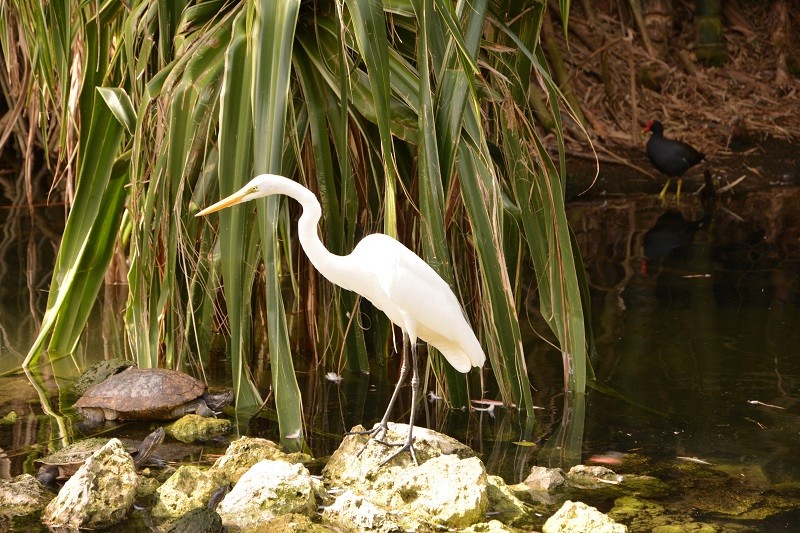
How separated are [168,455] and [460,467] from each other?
101 centimetres

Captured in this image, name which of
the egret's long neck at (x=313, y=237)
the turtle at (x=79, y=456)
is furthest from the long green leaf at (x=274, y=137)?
the turtle at (x=79, y=456)

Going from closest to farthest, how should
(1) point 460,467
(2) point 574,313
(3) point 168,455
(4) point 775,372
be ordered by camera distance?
(1) point 460,467
(3) point 168,455
(2) point 574,313
(4) point 775,372

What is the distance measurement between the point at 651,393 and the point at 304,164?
1.55m

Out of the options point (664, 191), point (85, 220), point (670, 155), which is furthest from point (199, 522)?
point (664, 191)

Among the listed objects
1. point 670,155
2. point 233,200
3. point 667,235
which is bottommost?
point 667,235

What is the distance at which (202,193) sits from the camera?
382 cm

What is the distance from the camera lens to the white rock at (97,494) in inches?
114

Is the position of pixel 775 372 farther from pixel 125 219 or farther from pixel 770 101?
pixel 770 101

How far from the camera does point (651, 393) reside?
4125mm

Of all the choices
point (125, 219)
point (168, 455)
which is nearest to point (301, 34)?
point (125, 219)

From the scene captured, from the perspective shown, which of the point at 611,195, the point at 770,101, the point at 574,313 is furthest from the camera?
the point at 770,101

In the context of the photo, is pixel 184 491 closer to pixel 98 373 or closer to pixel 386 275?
pixel 386 275

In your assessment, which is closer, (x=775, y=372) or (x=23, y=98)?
(x=775, y=372)

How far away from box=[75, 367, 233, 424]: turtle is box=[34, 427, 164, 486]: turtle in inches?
10.7
